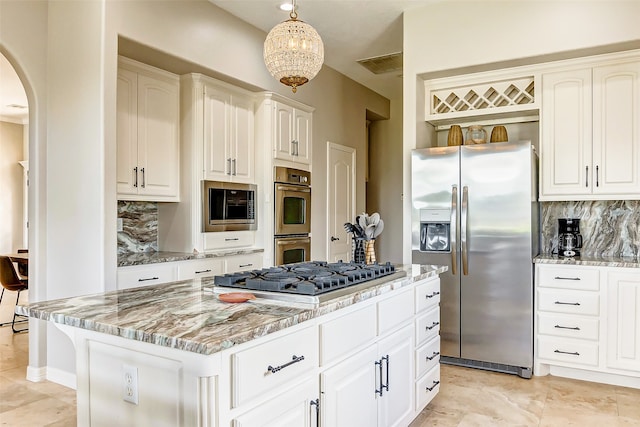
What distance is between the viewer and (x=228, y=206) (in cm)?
423

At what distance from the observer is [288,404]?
152 centimetres

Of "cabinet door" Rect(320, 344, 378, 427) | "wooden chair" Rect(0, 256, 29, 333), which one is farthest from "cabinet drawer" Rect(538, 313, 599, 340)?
"wooden chair" Rect(0, 256, 29, 333)

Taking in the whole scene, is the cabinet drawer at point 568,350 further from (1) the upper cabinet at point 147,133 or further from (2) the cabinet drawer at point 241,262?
(1) the upper cabinet at point 147,133

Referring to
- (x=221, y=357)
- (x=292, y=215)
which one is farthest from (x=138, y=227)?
(x=221, y=357)

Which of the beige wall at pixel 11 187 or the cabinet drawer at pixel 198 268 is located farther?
the beige wall at pixel 11 187

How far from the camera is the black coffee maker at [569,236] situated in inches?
151

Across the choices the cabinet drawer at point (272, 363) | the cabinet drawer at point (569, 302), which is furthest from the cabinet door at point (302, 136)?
the cabinet drawer at point (272, 363)

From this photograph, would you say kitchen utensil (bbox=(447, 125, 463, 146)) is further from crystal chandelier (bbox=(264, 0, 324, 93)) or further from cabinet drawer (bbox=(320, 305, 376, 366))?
cabinet drawer (bbox=(320, 305, 376, 366))

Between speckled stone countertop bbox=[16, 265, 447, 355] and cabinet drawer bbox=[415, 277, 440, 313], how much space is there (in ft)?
2.20

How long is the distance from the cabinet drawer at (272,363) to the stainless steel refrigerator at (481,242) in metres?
2.32

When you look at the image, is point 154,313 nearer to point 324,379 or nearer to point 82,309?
point 82,309

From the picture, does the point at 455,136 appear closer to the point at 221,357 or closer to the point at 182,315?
the point at 182,315

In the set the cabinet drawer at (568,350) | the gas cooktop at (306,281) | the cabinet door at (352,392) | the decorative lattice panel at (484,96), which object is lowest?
the cabinet drawer at (568,350)

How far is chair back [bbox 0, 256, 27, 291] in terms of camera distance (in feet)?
16.0
